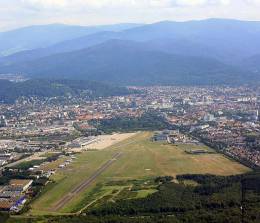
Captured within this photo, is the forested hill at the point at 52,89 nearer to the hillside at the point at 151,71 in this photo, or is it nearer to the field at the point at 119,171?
the hillside at the point at 151,71

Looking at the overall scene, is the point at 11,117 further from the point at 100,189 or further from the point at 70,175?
the point at 100,189

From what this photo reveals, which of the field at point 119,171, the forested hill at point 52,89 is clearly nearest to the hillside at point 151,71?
the forested hill at point 52,89

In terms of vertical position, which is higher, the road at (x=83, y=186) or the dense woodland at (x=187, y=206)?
the dense woodland at (x=187, y=206)

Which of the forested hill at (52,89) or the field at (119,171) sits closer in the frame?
the field at (119,171)

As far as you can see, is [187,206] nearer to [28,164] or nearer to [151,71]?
[28,164]

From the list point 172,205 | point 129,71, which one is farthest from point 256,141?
point 129,71
